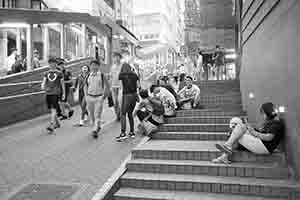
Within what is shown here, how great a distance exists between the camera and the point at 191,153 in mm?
4660

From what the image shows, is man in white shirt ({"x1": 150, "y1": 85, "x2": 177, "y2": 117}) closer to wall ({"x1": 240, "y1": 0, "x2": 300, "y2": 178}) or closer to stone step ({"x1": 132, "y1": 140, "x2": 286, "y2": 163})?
stone step ({"x1": 132, "y1": 140, "x2": 286, "y2": 163})

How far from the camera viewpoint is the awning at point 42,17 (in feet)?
37.9

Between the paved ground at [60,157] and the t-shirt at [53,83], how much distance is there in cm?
108

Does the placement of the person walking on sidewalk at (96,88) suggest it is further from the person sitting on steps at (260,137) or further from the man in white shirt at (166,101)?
the person sitting on steps at (260,137)

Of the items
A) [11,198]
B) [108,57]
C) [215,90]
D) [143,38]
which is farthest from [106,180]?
[143,38]

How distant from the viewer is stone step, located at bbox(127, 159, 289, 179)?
400 cm

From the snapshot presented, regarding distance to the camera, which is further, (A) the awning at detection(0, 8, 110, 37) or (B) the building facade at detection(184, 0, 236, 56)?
(B) the building facade at detection(184, 0, 236, 56)

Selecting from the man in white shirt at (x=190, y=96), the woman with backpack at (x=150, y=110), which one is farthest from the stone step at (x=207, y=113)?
the woman with backpack at (x=150, y=110)

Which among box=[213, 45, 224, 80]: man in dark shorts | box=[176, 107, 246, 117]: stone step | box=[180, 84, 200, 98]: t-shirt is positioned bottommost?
box=[176, 107, 246, 117]: stone step

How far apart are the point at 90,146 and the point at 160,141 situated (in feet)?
5.00

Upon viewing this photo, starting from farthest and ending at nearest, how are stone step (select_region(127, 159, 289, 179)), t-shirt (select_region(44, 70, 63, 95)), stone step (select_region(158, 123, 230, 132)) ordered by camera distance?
t-shirt (select_region(44, 70, 63, 95)), stone step (select_region(158, 123, 230, 132)), stone step (select_region(127, 159, 289, 179))

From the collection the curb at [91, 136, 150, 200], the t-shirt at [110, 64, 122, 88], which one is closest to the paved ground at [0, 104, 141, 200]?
the curb at [91, 136, 150, 200]

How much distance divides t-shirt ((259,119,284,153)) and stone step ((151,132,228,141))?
4.21 feet

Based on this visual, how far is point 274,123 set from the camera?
4191mm
